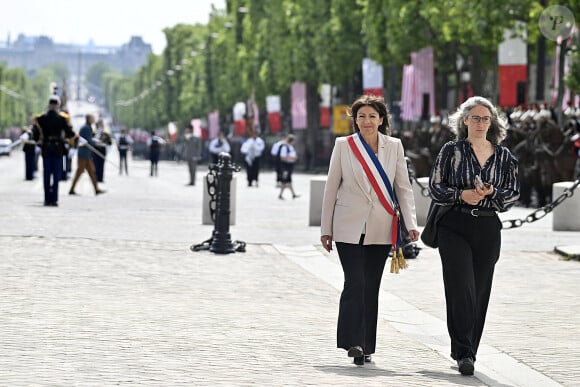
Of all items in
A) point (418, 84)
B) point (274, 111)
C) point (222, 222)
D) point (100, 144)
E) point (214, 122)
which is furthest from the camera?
point (214, 122)

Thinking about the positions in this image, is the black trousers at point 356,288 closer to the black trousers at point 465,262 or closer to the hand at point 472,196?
the black trousers at point 465,262

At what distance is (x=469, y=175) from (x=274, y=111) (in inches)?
2687

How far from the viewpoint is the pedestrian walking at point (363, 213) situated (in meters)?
9.36

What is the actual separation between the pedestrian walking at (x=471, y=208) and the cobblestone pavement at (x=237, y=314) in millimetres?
378

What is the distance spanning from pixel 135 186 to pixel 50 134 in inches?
633

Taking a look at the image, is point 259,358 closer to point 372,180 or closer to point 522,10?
point 372,180

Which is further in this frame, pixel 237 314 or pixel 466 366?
pixel 237 314

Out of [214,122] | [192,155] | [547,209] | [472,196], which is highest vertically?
[472,196]

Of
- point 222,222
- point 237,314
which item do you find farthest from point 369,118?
point 222,222

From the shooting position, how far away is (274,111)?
7744cm

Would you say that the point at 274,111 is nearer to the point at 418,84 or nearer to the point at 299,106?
the point at 299,106

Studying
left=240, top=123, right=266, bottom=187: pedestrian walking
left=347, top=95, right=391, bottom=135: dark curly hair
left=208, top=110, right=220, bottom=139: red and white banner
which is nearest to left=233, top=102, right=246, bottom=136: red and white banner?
left=208, top=110, right=220, bottom=139: red and white banner

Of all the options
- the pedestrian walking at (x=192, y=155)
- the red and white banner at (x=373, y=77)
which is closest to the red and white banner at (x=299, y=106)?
the red and white banner at (x=373, y=77)

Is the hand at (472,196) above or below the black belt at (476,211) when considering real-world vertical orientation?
above
